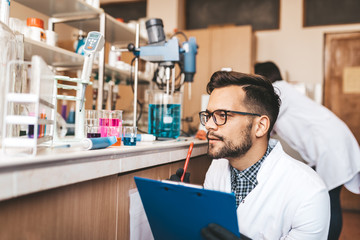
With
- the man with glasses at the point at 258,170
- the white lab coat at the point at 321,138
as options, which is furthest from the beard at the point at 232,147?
the white lab coat at the point at 321,138

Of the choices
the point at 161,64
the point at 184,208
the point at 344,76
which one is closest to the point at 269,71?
the point at 161,64

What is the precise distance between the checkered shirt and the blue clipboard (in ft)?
1.04

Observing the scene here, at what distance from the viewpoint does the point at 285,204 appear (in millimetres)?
949

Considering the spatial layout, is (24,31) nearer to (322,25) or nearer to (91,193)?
(91,193)

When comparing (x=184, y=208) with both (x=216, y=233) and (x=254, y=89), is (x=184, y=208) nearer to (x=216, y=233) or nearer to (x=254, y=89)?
(x=216, y=233)

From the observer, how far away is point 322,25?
3639mm

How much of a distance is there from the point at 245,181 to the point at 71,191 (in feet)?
1.96

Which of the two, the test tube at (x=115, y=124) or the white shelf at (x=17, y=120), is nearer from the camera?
the white shelf at (x=17, y=120)

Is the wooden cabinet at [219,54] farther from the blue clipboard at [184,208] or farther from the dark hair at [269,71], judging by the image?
the blue clipboard at [184,208]

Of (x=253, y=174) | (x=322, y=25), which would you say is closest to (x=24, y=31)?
(x=253, y=174)

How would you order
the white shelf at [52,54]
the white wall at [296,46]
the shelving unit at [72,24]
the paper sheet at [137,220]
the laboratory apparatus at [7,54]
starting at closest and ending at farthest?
the laboratory apparatus at [7,54]
the paper sheet at [137,220]
the white shelf at [52,54]
the shelving unit at [72,24]
the white wall at [296,46]

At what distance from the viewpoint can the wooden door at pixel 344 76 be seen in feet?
11.5

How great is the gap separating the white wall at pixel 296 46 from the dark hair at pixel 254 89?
2671mm

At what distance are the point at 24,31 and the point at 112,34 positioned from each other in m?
0.89
